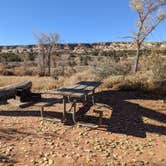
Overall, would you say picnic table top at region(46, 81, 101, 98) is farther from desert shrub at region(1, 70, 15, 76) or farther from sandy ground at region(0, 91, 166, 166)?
desert shrub at region(1, 70, 15, 76)

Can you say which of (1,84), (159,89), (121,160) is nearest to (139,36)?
(159,89)

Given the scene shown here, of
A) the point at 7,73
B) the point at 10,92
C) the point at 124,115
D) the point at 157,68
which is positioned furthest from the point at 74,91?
the point at 7,73

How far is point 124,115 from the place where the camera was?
729cm

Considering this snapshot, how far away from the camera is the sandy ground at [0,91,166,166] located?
4355 mm

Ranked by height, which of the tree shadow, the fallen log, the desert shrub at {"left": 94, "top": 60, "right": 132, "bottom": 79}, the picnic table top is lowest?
the tree shadow

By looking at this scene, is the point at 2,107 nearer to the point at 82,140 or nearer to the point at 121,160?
the point at 82,140

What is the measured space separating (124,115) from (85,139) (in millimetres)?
2303

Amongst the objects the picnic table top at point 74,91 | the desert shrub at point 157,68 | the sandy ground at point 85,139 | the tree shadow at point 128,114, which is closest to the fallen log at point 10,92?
the sandy ground at point 85,139

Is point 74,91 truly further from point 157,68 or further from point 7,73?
point 7,73

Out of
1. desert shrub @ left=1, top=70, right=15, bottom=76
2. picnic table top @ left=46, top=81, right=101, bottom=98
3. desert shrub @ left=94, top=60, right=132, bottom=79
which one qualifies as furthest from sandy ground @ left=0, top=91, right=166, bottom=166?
desert shrub @ left=1, top=70, right=15, bottom=76

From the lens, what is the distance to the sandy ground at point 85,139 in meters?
4.36

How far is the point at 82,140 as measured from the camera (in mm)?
5227

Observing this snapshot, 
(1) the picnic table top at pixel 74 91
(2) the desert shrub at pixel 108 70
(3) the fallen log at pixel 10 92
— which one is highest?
(1) the picnic table top at pixel 74 91

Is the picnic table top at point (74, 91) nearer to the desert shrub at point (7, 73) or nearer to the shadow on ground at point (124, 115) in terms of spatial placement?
the shadow on ground at point (124, 115)
